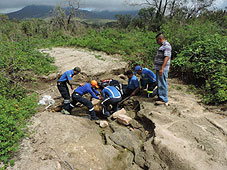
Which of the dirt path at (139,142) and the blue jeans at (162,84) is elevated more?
the blue jeans at (162,84)

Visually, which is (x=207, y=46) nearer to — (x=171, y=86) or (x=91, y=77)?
(x=171, y=86)

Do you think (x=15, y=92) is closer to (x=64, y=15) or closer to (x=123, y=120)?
(x=123, y=120)

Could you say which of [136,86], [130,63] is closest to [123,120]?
[136,86]

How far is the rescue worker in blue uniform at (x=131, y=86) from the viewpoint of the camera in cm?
502

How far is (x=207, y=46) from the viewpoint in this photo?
6.06m

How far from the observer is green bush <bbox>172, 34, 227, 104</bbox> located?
14.8ft

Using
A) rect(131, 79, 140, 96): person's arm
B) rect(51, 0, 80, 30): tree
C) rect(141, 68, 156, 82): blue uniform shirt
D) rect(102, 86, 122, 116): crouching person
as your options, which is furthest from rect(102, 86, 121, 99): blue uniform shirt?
rect(51, 0, 80, 30): tree

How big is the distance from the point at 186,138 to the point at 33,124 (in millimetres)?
3191

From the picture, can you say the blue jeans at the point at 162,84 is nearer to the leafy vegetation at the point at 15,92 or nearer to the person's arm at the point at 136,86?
the person's arm at the point at 136,86

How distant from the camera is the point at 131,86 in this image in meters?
5.24

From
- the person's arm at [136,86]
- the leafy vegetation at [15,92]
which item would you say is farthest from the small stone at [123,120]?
the leafy vegetation at [15,92]

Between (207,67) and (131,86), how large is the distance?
2.82 metres

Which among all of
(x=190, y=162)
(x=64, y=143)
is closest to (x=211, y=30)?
(x=190, y=162)

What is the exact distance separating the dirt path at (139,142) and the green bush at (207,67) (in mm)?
692
